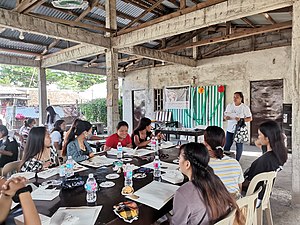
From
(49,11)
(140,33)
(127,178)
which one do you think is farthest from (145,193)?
(49,11)

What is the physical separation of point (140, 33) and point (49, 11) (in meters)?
2.59

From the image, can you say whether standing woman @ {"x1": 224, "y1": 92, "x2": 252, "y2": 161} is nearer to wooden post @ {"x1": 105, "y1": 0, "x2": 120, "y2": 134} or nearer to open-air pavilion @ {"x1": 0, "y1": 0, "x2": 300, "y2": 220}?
open-air pavilion @ {"x1": 0, "y1": 0, "x2": 300, "y2": 220}

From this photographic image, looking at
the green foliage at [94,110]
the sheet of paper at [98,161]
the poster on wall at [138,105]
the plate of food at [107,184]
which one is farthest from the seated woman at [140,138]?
the green foliage at [94,110]

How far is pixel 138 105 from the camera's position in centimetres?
1082

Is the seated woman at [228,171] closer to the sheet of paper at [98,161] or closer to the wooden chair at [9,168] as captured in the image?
the sheet of paper at [98,161]

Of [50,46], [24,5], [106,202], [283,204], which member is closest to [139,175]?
[106,202]

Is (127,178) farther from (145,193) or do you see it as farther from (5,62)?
(5,62)

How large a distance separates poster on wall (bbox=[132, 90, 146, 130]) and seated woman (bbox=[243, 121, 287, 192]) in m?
8.22

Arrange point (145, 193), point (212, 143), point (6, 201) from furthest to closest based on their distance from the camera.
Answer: point (212, 143) → point (145, 193) → point (6, 201)

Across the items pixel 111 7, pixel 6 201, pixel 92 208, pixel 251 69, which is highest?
pixel 111 7

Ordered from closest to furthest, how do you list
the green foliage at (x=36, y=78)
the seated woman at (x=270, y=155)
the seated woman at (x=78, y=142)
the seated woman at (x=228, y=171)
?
the seated woman at (x=228, y=171) → the seated woman at (x=270, y=155) → the seated woman at (x=78, y=142) → the green foliage at (x=36, y=78)

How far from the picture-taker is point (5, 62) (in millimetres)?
7020

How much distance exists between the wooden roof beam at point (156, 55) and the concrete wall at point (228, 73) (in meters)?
0.63

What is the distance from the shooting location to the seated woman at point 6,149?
3426 mm
